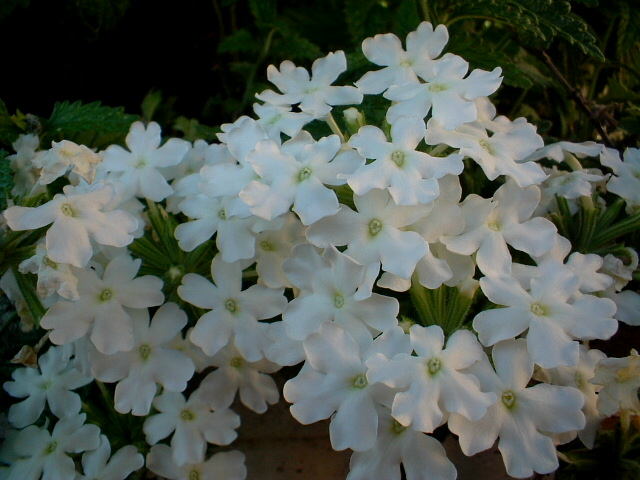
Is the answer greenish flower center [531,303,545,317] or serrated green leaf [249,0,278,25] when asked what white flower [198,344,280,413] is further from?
serrated green leaf [249,0,278,25]

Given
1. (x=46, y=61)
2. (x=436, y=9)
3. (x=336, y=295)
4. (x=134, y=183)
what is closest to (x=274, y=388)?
(x=336, y=295)

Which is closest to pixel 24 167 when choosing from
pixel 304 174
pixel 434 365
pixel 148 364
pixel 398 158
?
pixel 148 364

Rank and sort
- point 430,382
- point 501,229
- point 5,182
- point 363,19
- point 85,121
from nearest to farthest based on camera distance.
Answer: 1. point 430,382
2. point 501,229
3. point 5,182
4. point 85,121
5. point 363,19

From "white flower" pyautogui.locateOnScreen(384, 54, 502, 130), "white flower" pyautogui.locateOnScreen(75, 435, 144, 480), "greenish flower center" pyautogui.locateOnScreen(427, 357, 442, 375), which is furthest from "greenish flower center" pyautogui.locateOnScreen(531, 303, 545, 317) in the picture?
"white flower" pyautogui.locateOnScreen(75, 435, 144, 480)

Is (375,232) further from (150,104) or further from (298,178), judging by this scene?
(150,104)

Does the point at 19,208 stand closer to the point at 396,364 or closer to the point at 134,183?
the point at 134,183
